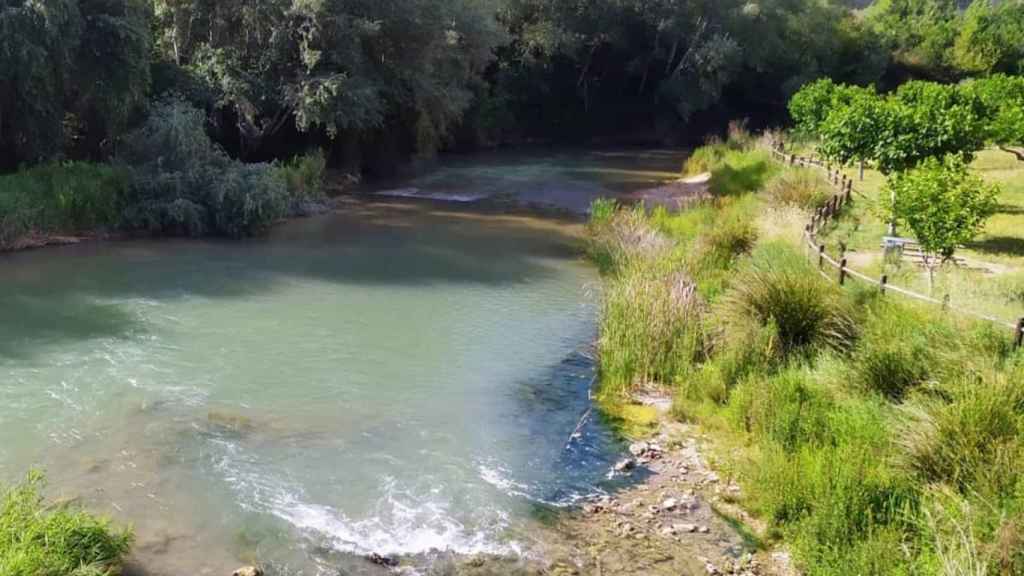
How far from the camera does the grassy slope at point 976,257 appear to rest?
40.7ft

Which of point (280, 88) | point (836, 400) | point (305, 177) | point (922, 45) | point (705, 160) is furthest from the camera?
point (922, 45)

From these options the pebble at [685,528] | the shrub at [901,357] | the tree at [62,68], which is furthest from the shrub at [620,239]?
the tree at [62,68]

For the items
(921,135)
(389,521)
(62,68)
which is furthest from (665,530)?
(62,68)

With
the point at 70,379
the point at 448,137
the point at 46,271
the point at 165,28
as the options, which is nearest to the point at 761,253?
the point at 70,379

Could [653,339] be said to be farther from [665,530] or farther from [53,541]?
[53,541]

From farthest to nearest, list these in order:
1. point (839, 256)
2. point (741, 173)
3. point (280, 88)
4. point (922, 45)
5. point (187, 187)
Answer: point (922, 45) → point (741, 173) → point (280, 88) → point (187, 187) → point (839, 256)

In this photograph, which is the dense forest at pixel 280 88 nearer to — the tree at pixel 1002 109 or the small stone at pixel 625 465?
the small stone at pixel 625 465

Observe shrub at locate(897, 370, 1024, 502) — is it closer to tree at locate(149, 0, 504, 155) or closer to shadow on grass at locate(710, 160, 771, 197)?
shadow on grass at locate(710, 160, 771, 197)

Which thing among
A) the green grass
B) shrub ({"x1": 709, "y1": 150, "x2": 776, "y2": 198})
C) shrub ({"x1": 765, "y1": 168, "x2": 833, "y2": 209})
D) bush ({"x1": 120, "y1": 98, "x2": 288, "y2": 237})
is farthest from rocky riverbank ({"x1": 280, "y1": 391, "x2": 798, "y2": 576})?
shrub ({"x1": 709, "y1": 150, "x2": 776, "y2": 198})

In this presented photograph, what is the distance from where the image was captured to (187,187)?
22.7 meters

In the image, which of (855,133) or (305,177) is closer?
(855,133)

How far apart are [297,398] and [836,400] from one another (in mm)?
7065

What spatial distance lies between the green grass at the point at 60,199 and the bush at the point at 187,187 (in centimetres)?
53

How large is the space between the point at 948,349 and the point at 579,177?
2795cm
